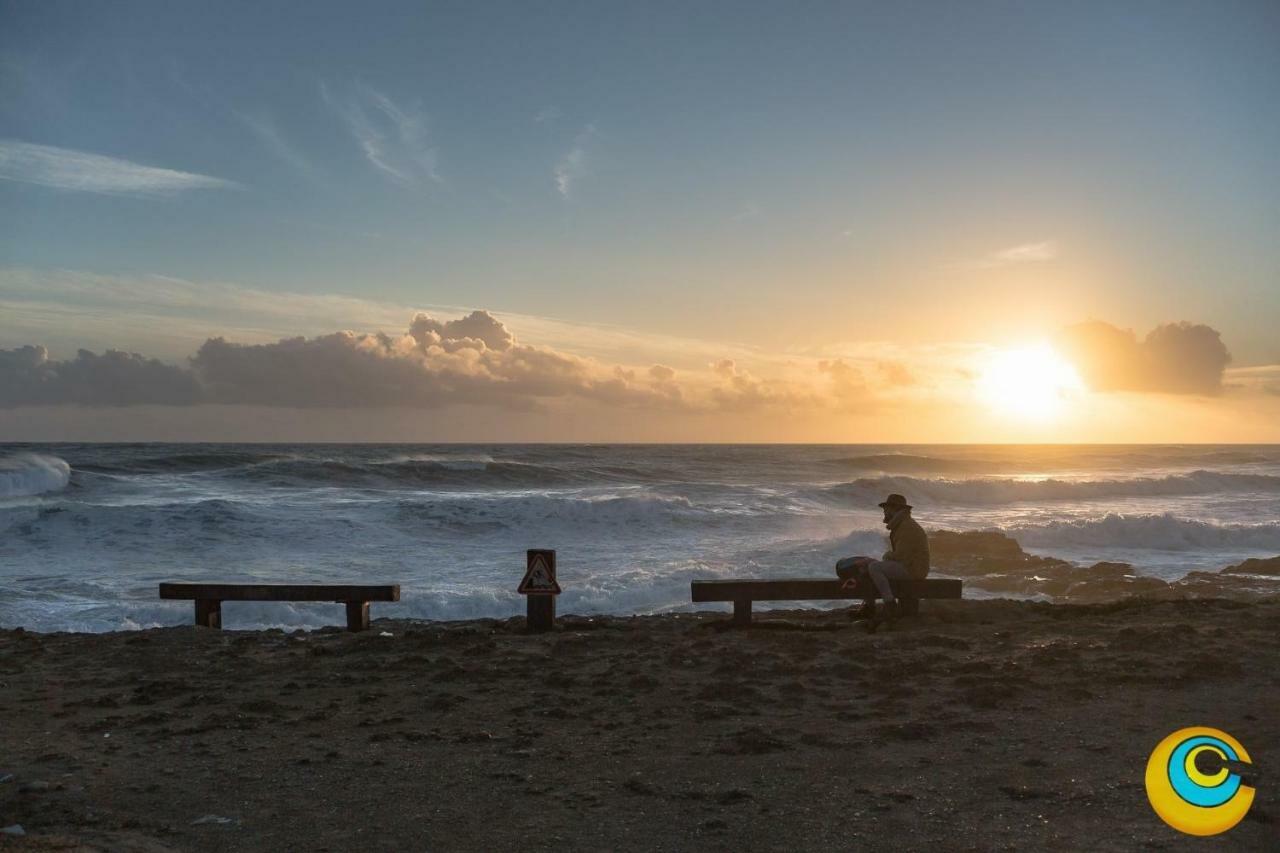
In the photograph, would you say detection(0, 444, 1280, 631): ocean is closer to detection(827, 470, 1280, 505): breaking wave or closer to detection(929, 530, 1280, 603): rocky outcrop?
detection(827, 470, 1280, 505): breaking wave

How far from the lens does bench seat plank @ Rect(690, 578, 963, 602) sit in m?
10.2

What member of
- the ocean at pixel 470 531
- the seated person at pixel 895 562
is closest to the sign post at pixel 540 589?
the seated person at pixel 895 562

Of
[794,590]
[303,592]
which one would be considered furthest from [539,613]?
[794,590]

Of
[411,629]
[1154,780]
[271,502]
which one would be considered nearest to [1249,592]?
[411,629]

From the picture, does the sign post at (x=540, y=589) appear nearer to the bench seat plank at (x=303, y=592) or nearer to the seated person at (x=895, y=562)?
the bench seat plank at (x=303, y=592)

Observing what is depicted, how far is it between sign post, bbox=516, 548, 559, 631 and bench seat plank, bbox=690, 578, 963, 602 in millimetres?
1590

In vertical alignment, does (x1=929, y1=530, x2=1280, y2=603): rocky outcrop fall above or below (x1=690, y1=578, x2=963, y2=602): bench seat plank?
below

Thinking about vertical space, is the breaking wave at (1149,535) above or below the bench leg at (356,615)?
below

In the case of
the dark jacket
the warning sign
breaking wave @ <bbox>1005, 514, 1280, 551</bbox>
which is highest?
the dark jacket

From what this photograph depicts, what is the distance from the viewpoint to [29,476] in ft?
126

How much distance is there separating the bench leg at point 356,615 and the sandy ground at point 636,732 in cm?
32

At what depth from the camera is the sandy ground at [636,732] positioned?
4980mm

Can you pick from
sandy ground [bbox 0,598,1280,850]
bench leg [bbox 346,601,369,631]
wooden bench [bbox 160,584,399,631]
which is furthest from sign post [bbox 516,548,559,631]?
bench leg [bbox 346,601,369,631]

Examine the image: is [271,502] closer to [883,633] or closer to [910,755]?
[883,633]
